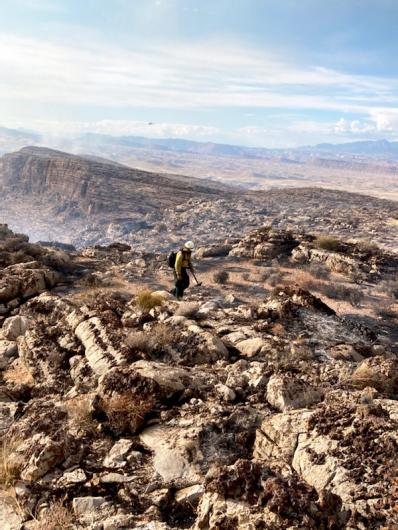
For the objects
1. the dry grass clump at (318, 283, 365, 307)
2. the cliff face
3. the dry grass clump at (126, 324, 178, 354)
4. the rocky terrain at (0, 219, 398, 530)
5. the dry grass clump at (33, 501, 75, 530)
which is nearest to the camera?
the dry grass clump at (33, 501, 75, 530)

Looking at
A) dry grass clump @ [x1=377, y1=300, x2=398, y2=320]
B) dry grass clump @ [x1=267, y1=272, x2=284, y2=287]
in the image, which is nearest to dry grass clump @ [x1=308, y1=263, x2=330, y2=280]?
dry grass clump @ [x1=267, y1=272, x2=284, y2=287]

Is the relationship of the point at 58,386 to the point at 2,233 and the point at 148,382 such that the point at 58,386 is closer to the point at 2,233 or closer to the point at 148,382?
the point at 148,382

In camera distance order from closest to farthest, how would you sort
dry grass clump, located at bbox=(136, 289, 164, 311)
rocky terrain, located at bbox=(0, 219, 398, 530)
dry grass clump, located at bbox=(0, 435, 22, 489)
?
rocky terrain, located at bbox=(0, 219, 398, 530) < dry grass clump, located at bbox=(0, 435, 22, 489) < dry grass clump, located at bbox=(136, 289, 164, 311)

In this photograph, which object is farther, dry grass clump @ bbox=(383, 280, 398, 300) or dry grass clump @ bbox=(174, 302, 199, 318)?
dry grass clump @ bbox=(383, 280, 398, 300)

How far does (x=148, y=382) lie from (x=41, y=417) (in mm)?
1189

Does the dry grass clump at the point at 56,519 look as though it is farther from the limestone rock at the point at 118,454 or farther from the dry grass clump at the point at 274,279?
the dry grass clump at the point at 274,279

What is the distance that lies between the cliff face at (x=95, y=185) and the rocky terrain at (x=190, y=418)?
5488 cm

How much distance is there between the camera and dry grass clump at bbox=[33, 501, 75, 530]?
318cm

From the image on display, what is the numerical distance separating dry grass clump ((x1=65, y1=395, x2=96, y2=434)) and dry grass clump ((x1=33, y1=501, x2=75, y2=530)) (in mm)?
1131

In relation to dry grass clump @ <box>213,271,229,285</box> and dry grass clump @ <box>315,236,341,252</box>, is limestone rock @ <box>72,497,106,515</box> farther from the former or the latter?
dry grass clump @ <box>315,236,341,252</box>

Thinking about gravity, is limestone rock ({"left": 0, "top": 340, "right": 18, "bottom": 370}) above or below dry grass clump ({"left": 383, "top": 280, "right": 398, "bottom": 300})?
above

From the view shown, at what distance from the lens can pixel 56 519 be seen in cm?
321

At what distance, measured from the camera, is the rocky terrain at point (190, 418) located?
10.8 ft

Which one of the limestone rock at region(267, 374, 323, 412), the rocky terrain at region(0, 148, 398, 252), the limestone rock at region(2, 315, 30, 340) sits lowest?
the rocky terrain at region(0, 148, 398, 252)
